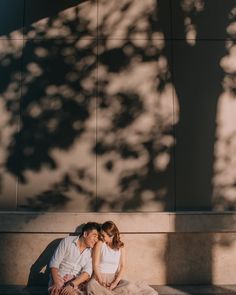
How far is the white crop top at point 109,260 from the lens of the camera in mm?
6270

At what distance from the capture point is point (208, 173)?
7492mm

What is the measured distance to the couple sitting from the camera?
604cm

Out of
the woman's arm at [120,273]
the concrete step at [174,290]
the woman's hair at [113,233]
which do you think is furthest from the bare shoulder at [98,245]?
the concrete step at [174,290]

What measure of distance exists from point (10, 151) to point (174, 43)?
3.97m

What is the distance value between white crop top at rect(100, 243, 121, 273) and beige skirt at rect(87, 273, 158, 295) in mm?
128

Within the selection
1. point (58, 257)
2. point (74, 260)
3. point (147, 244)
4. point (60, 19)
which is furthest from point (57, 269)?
point (60, 19)

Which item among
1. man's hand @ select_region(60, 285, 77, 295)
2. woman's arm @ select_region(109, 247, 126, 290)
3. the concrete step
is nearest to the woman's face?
woman's arm @ select_region(109, 247, 126, 290)

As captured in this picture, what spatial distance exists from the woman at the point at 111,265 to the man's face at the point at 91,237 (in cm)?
7

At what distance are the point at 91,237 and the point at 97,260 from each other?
1.26 ft

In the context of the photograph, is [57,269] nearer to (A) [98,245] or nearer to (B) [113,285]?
(A) [98,245]

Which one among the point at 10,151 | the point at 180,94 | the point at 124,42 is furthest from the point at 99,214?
the point at 124,42

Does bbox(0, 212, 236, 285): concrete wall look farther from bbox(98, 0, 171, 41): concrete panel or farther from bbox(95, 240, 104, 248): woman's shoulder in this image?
bbox(98, 0, 171, 41): concrete panel

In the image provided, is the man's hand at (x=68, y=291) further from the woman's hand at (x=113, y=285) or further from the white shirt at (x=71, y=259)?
the woman's hand at (x=113, y=285)

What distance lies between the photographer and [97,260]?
245 inches
